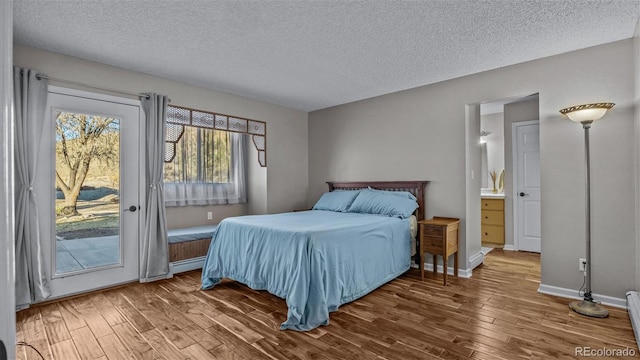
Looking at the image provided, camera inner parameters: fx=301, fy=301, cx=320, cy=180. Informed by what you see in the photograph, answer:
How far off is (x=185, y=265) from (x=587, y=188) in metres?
4.45

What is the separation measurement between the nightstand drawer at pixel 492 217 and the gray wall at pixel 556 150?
1413mm

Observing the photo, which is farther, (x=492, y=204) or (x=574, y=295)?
(x=492, y=204)

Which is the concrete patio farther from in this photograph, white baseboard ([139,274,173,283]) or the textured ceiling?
the textured ceiling

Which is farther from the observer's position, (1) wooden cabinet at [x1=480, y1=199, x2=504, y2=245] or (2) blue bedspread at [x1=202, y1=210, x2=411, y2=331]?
(1) wooden cabinet at [x1=480, y1=199, x2=504, y2=245]

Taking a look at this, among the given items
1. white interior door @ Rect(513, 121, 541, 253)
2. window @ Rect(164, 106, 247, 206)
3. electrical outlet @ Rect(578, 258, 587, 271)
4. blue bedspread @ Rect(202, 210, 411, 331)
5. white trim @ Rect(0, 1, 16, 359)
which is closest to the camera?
white trim @ Rect(0, 1, 16, 359)

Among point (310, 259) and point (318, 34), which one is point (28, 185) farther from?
point (318, 34)

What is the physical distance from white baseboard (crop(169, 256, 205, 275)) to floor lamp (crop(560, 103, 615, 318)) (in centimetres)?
411

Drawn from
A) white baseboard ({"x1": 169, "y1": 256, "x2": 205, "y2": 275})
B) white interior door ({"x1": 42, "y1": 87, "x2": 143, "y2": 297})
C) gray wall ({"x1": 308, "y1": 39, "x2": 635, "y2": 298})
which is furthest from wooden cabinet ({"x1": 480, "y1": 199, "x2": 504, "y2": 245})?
white interior door ({"x1": 42, "y1": 87, "x2": 143, "y2": 297})

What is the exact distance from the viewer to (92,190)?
3184mm

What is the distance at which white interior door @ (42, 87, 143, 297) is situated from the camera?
297cm
